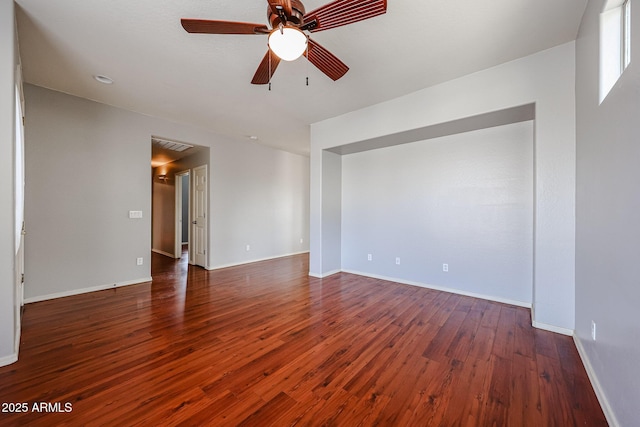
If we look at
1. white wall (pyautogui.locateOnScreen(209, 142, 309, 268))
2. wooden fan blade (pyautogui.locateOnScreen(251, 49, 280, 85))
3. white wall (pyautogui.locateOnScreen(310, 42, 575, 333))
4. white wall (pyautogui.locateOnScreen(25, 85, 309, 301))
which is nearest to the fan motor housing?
wooden fan blade (pyautogui.locateOnScreen(251, 49, 280, 85))

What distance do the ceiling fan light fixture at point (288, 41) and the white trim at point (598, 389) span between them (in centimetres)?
276

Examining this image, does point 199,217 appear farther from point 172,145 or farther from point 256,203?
point 172,145

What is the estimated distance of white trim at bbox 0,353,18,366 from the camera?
190cm

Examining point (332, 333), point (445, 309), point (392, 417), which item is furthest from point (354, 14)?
point (445, 309)

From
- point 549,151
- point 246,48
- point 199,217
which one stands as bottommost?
point 199,217

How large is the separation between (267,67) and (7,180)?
2165 millimetres

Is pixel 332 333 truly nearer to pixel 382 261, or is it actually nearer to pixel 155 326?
pixel 155 326

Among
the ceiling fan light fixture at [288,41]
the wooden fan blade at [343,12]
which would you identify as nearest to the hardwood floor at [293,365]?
the ceiling fan light fixture at [288,41]

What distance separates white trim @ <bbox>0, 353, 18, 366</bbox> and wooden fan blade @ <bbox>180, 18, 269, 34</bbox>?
9.04ft

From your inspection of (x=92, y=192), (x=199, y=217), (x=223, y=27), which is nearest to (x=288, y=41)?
(x=223, y=27)

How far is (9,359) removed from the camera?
6.36 feet

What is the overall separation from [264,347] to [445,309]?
7.20 ft

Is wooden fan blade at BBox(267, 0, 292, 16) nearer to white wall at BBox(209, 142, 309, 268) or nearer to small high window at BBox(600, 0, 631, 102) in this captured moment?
small high window at BBox(600, 0, 631, 102)

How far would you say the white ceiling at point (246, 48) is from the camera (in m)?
2.01
